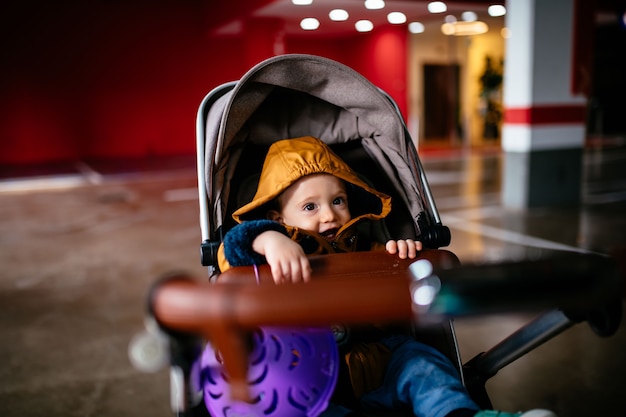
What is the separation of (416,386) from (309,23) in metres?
10.0

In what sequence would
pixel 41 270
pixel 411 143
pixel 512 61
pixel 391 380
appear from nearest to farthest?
pixel 391 380 → pixel 411 143 → pixel 41 270 → pixel 512 61

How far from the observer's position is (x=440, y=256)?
1142 mm

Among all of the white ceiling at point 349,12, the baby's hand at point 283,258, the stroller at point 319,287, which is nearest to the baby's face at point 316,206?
the stroller at point 319,287

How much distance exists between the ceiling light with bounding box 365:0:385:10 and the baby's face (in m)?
7.41

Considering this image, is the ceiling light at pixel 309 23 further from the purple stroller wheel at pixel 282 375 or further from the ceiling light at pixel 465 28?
the purple stroller wheel at pixel 282 375

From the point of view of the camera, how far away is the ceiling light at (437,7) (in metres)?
7.94

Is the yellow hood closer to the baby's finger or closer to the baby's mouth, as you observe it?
the baby's mouth

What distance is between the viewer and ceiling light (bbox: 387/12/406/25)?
930 cm

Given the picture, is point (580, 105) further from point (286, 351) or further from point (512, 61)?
point (286, 351)

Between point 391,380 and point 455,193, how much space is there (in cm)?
543

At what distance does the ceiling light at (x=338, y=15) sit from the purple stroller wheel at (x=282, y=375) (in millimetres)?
8697

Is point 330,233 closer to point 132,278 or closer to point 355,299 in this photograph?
point 355,299

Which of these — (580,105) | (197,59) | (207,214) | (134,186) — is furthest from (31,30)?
(207,214)

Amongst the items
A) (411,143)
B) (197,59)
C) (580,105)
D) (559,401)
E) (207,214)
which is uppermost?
(197,59)
